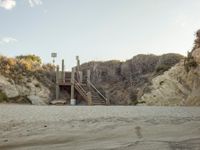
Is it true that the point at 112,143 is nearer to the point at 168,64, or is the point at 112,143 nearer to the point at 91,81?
the point at 168,64

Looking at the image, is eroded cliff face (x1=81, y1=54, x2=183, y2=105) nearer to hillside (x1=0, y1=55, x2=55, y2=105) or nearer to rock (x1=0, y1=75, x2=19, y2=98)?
hillside (x1=0, y1=55, x2=55, y2=105)

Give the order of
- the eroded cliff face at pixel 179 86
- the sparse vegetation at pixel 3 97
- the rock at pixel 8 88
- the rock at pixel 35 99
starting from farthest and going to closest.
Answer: the rock at pixel 35 99
the rock at pixel 8 88
the sparse vegetation at pixel 3 97
the eroded cliff face at pixel 179 86

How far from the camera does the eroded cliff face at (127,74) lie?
22.9 m

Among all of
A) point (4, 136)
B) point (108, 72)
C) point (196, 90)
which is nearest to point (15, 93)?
point (108, 72)

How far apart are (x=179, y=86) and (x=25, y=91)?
1102 cm

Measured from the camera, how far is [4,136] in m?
3.42

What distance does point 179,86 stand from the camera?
1852 cm

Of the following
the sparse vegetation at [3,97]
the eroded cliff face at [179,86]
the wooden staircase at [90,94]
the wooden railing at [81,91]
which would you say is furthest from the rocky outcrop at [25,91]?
the eroded cliff face at [179,86]

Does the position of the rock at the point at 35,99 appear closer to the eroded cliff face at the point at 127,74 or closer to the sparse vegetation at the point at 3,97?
the sparse vegetation at the point at 3,97

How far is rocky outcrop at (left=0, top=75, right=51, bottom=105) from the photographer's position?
22.2m

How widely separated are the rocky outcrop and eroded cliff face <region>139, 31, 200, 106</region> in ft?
24.3

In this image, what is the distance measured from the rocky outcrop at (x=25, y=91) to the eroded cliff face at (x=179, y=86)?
7.41 metres

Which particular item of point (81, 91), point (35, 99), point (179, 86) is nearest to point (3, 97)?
point (35, 99)

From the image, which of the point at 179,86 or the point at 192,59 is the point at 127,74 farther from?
the point at 192,59
